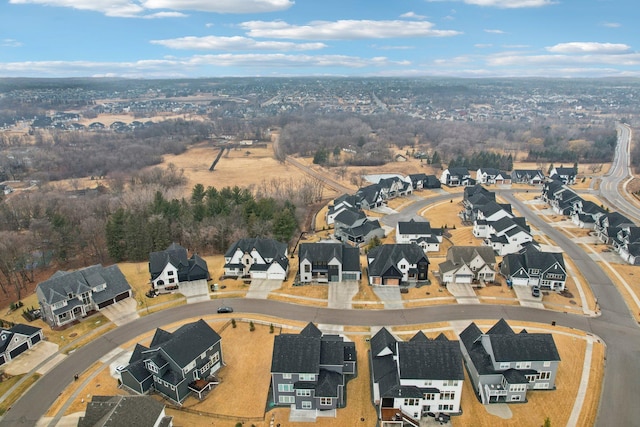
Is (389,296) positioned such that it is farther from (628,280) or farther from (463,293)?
(628,280)

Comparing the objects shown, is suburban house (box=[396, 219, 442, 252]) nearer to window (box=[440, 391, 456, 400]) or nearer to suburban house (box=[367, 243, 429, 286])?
suburban house (box=[367, 243, 429, 286])

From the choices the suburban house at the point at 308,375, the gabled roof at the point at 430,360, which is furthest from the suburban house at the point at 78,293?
the gabled roof at the point at 430,360

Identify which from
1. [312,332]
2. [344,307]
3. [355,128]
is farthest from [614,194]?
[355,128]

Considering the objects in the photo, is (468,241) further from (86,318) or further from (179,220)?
(86,318)

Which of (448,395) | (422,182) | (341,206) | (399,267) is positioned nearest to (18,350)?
(448,395)

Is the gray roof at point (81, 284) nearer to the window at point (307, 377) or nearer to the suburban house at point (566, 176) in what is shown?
the window at point (307, 377)

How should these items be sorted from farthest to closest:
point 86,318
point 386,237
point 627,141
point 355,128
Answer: point 355,128 < point 627,141 < point 386,237 < point 86,318
